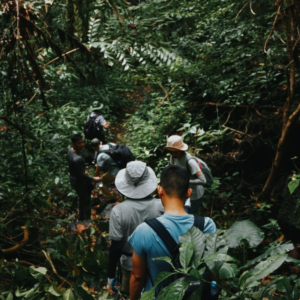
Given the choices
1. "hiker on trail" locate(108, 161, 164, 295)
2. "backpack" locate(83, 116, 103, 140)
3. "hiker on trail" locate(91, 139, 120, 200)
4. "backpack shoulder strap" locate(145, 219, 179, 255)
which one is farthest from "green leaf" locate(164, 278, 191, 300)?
"backpack" locate(83, 116, 103, 140)

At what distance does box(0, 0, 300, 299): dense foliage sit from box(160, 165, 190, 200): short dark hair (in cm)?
141

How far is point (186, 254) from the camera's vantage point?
1.43 metres

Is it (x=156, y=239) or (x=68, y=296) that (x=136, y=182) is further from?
(x=68, y=296)

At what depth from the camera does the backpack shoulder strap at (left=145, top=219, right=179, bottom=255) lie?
194cm

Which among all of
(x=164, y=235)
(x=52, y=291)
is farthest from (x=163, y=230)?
(x=52, y=291)

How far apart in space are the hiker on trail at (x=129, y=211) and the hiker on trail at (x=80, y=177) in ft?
7.71

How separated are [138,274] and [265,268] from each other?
3.18 feet

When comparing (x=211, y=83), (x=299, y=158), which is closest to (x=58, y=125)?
(x=211, y=83)

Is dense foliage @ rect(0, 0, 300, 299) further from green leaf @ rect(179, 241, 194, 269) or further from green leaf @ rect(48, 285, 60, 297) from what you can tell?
green leaf @ rect(179, 241, 194, 269)

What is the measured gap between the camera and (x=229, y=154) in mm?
6609

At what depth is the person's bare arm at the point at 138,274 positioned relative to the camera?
6.84 ft

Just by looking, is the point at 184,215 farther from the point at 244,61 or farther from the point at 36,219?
the point at 244,61

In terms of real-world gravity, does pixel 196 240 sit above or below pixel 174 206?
above

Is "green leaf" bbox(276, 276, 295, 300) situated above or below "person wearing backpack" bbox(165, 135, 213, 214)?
above
